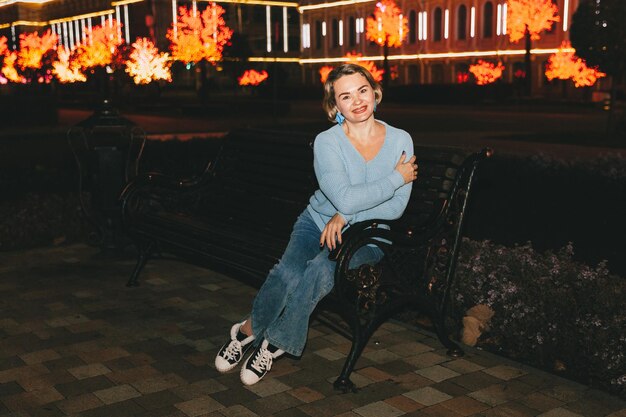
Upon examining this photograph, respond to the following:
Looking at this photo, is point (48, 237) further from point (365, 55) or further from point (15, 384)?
point (365, 55)

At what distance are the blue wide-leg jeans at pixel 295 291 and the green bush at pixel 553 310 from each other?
3.02 feet

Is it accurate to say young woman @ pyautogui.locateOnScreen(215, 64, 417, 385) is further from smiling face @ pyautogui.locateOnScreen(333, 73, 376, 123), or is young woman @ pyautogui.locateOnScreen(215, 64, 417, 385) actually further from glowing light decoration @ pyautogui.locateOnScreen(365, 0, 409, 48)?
glowing light decoration @ pyautogui.locateOnScreen(365, 0, 409, 48)

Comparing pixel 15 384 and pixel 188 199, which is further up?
pixel 188 199

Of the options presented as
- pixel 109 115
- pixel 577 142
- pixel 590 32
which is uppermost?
pixel 590 32

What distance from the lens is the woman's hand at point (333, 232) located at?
402cm

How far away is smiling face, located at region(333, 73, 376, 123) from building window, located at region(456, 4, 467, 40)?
62.3 meters

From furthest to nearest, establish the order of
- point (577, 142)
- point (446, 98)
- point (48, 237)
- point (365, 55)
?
point (365, 55)
point (446, 98)
point (577, 142)
point (48, 237)

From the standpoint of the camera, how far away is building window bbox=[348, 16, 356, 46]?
77125 millimetres

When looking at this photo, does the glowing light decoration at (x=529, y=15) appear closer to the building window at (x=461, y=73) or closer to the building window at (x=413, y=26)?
the building window at (x=461, y=73)

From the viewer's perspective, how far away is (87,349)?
458cm

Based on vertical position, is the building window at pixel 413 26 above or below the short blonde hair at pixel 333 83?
above

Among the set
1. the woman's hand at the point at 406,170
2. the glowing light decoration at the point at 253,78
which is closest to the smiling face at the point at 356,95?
the woman's hand at the point at 406,170

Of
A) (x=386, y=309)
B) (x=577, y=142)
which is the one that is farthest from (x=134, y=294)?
(x=577, y=142)

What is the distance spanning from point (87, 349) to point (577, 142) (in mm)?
18127
